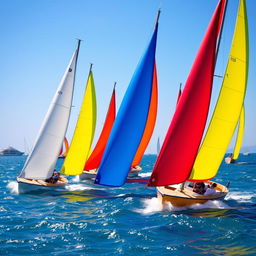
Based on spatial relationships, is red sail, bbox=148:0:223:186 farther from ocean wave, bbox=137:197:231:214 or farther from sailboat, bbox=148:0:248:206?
ocean wave, bbox=137:197:231:214

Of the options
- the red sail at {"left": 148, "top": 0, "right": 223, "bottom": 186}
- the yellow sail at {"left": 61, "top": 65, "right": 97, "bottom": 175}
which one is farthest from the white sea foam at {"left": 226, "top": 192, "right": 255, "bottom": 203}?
the yellow sail at {"left": 61, "top": 65, "right": 97, "bottom": 175}

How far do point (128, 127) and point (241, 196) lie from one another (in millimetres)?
9417

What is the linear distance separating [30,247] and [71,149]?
48.5ft

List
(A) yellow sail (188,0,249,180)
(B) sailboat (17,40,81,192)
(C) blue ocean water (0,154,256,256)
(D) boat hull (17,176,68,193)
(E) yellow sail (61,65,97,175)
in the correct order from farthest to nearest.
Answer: (E) yellow sail (61,65,97,175)
(B) sailboat (17,40,81,192)
(D) boat hull (17,176,68,193)
(A) yellow sail (188,0,249,180)
(C) blue ocean water (0,154,256,256)

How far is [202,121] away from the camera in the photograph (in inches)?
548

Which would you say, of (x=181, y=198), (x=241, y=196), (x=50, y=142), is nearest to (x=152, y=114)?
(x=50, y=142)

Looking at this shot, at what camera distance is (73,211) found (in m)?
14.7

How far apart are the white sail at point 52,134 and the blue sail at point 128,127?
6513 mm

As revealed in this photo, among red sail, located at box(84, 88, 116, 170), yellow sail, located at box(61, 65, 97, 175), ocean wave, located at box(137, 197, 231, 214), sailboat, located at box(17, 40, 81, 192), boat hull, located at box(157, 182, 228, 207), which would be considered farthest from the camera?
red sail, located at box(84, 88, 116, 170)

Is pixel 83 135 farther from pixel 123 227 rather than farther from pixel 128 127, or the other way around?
pixel 123 227

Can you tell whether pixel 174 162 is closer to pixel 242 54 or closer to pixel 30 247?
pixel 242 54

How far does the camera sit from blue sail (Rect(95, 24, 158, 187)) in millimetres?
14648

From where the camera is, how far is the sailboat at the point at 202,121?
536 inches

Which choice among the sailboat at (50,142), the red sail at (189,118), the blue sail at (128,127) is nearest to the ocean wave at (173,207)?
the red sail at (189,118)
